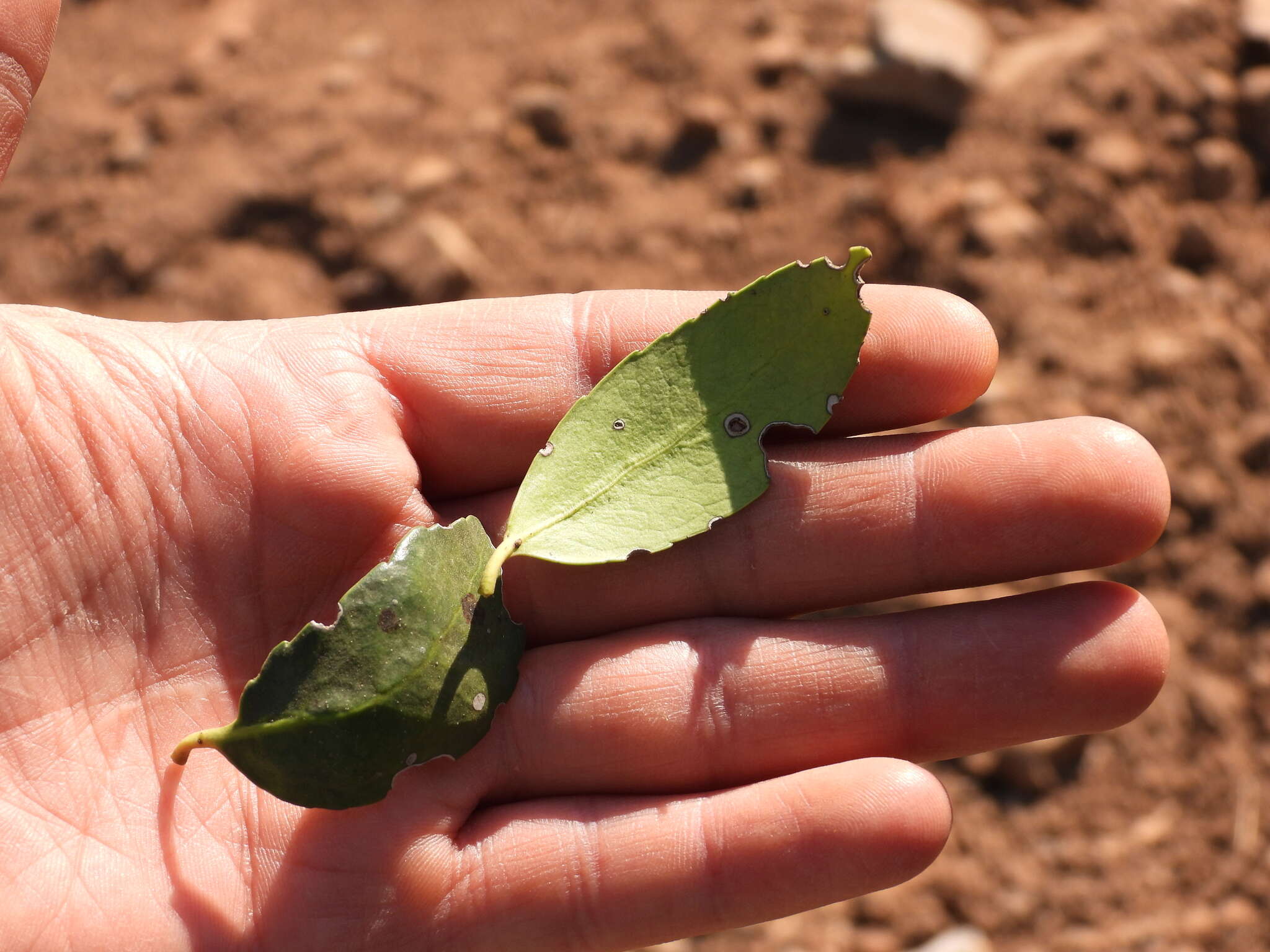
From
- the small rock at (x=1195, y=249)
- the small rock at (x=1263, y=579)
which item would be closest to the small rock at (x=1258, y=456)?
the small rock at (x=1263, y=579)

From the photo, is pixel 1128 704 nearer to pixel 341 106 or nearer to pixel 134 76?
pixel 341 106

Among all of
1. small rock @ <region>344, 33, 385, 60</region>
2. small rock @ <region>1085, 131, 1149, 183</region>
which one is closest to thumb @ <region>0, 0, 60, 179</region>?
small rock @ <region>344, 33, 385, 60</region>

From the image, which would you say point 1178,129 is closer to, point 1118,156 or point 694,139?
point 1118,156

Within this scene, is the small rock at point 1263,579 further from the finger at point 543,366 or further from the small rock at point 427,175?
the small rock at point 427,175

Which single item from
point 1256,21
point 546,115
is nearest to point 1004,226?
point 1256,21

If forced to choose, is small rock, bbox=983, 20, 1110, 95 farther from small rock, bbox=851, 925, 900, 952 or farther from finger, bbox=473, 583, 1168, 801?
small rock, bbox=851, 925, 900, 952

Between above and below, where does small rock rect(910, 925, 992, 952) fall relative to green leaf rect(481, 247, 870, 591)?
below

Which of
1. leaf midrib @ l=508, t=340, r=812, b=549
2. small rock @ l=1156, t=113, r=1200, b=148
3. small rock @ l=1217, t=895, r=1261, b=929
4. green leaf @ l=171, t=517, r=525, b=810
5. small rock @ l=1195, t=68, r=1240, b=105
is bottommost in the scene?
small rock @ l=1217, t=895, r=1261, b=929
